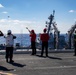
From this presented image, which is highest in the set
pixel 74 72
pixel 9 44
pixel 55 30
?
pixel 55 30

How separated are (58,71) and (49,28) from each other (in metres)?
40.8

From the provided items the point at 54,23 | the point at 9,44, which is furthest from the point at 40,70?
the point at 54,23

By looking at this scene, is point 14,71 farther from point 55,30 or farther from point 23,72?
point 55,30

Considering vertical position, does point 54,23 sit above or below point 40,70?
above

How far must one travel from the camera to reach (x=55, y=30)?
57812 millimetres

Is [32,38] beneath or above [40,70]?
above

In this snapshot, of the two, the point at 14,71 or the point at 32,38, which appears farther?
the point at 32,38

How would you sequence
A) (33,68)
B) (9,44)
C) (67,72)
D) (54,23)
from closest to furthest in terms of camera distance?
(67,72) < (33,68) < (9,44) < (54,23)

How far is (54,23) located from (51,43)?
19.5ft

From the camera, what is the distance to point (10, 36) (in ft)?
60.8

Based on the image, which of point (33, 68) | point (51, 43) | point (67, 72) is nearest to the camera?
point (67, 72)

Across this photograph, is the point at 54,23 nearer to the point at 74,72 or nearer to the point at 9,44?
the point at 9,44

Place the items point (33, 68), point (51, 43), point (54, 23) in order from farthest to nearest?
point (51, 43) < point (54, 23) < point (33, 68)

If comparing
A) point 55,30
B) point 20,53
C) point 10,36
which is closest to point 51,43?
point 55,30
